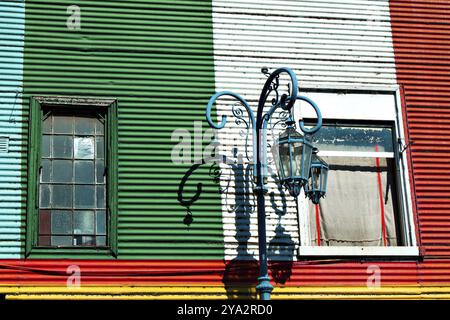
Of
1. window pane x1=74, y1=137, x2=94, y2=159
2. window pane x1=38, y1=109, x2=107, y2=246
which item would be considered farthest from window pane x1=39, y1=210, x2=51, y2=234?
window pane x1=74, y1=137, x2=94, y2=159

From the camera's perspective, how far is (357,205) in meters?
14.5

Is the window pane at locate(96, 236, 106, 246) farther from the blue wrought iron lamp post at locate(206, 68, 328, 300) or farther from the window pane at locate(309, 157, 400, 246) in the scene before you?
the window pane at locate(309, 157, 400, 246)

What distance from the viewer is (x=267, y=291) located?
1237 centimetres

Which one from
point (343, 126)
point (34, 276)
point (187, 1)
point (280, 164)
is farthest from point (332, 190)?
point (34, 276)

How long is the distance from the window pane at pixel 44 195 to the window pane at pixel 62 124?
880 millimetres

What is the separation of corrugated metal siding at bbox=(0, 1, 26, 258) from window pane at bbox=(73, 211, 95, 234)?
78 cm

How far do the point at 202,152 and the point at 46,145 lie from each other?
2.28m

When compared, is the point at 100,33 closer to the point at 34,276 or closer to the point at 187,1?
the point at 187,1

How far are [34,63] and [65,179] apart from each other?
1813 millimetres

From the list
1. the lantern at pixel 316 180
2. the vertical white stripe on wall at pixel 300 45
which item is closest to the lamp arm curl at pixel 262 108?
the lantern at pixel 316 180

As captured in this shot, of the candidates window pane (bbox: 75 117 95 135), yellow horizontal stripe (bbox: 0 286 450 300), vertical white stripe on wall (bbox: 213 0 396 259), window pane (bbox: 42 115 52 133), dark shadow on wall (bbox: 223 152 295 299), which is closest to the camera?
yellow horizontal stripe (bbox: 0 286 450 300)

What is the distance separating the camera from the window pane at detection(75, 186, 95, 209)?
44.7ft

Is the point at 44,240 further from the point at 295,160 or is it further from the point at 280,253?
the point at 295,160

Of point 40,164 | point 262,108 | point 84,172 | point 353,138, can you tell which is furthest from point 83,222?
point 353,138
